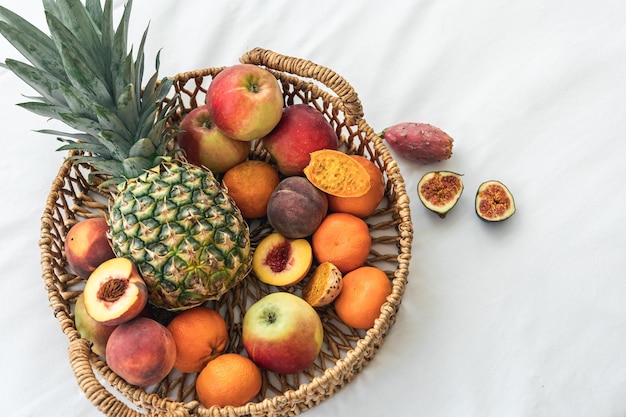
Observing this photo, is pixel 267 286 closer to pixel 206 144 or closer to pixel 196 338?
pixel 196 338

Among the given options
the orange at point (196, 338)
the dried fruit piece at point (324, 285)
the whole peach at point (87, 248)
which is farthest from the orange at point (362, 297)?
the whole peach at point (87, 248)

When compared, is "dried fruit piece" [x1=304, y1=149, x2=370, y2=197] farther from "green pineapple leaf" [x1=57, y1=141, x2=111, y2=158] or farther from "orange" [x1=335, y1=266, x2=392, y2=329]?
"green pineapple leaf" [x1=57, y1=141, x2=111, y2=158]

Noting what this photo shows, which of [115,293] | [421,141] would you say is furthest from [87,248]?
[421,141]

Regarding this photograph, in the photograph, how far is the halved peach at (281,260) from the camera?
114 cm

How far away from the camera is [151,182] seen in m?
1.02

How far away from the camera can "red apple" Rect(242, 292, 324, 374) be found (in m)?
1.02

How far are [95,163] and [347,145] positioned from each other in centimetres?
55

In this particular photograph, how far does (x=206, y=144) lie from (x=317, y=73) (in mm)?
271

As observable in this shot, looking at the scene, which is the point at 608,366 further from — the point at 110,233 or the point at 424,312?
the point at 110,233

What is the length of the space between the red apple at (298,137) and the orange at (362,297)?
26cm

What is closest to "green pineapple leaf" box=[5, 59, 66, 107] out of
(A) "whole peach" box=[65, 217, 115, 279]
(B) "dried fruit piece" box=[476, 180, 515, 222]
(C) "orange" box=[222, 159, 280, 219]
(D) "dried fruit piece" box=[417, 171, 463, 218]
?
(A) "whole peach" box=[65, 217, 115, 279]

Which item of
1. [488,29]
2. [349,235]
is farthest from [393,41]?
[349,235]

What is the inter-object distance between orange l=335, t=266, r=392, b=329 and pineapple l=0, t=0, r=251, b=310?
208 millimetres

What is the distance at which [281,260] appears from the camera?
1171 millimetres
